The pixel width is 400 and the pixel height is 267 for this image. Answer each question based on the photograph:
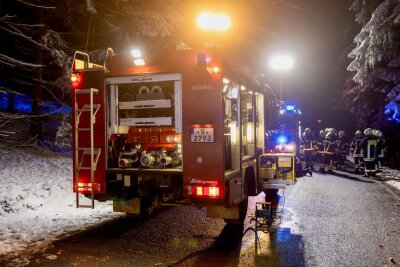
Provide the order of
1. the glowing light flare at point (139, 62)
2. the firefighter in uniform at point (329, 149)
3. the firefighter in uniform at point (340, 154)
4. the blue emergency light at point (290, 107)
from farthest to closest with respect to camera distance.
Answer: the firefighter in uniform at point (340, 154) → the firefighter in uniform at point (329, 149) → the blue emergency light at point (290, 107) → the glowing light flare at point (139, 62)

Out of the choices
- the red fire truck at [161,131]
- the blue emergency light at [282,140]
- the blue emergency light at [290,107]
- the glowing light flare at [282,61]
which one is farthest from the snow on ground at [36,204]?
the glowing light flare at [282,61]

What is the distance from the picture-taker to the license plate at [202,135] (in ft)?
18.7

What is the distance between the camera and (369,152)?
50.9 ft

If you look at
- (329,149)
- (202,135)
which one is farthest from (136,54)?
(329,149)

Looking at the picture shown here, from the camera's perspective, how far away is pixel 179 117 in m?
6.12

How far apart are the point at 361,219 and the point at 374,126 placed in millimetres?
17495

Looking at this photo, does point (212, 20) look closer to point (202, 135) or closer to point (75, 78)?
point (202, 135)

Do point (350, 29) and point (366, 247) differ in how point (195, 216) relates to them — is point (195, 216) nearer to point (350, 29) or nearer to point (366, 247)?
point (366, 247)

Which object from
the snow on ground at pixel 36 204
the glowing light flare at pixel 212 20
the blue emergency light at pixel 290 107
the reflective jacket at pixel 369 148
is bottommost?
the snow on ground at pixel 36 204

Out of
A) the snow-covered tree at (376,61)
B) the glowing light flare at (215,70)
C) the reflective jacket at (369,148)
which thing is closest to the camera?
the glowing light flare at (215,70)

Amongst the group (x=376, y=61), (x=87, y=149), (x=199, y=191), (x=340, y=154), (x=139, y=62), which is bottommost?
(x=199, y=191)

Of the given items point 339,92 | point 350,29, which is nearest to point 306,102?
point 339,92

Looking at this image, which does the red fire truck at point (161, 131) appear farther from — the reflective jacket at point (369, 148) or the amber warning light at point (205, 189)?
the reflective jacket at point (369, 148)

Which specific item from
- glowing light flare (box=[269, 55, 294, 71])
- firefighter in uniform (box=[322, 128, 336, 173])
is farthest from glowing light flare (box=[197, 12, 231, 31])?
firefighter in uniform (box=[322, 128, 336, 173])
